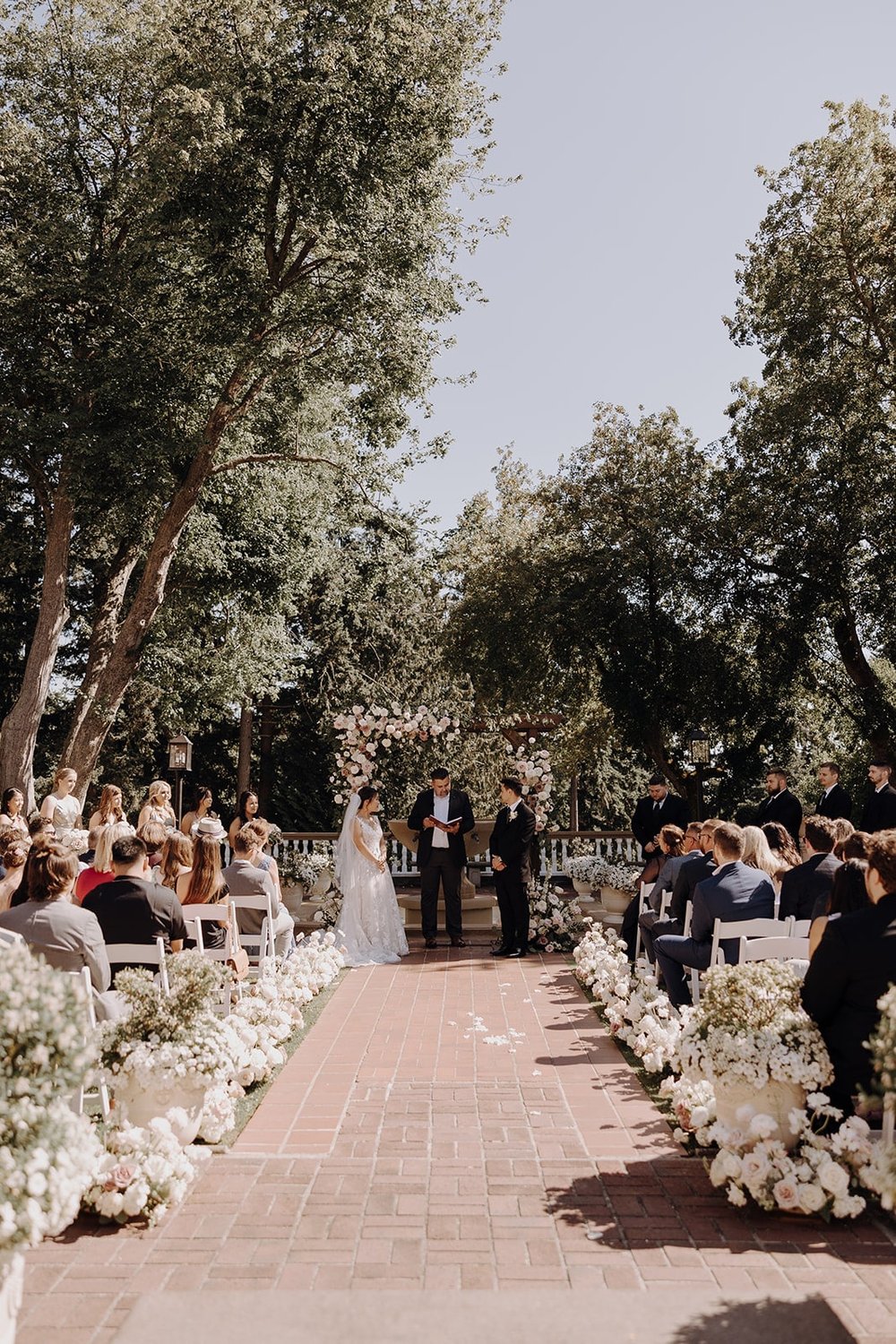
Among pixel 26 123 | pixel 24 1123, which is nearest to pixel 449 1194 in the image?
pixel 24 1123

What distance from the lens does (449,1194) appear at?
4465 mm

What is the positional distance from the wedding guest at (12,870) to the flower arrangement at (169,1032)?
204cm

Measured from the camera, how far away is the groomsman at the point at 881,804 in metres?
11.0

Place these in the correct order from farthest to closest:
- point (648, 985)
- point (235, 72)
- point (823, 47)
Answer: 1. point (235, 72)
2. point (823, 47)
3. point (648, 985)

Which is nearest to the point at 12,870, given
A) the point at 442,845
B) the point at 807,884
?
the point at 807,884

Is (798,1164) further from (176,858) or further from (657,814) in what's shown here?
(657,814)

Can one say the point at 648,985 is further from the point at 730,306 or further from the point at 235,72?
the point at 730,306

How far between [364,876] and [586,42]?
8417 millimetres

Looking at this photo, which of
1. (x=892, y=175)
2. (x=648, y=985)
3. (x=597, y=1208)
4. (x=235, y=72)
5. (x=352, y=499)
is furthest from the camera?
(x=352, y=499)

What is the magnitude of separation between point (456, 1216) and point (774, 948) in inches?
89.4

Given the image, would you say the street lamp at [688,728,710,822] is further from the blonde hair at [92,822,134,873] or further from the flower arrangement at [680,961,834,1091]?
the flower arrangement at [680,961,834,1091]

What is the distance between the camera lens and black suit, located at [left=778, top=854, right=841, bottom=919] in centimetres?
661

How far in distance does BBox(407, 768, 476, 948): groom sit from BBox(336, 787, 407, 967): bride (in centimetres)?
51

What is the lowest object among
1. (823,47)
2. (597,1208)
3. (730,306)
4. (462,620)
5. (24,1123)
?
(597,1208)
